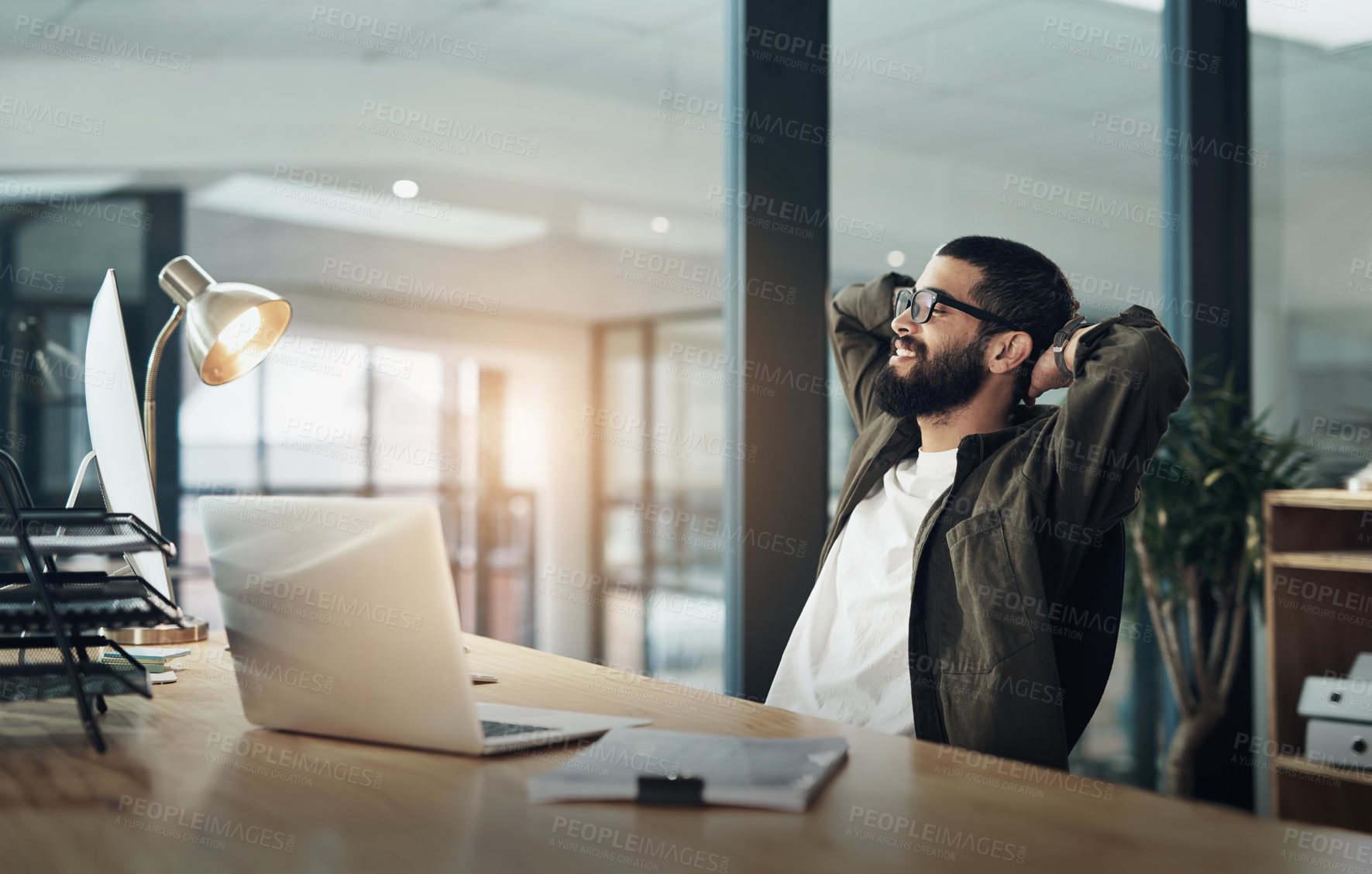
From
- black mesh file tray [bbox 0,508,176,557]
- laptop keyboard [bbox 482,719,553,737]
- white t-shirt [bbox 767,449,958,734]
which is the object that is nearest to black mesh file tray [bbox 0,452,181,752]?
black mesh file tray [bbox 0,508,176,557]

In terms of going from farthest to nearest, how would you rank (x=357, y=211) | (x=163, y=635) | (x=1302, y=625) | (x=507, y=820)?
(x=1302, y=625) → (x=357, y=211) → (x=163, y=635) → (x=507, y=820)

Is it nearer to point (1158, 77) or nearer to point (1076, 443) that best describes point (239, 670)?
point (1076, 443)

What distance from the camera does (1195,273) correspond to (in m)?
3.43

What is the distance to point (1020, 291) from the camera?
1.90m

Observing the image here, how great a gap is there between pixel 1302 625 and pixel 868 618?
5.67ft

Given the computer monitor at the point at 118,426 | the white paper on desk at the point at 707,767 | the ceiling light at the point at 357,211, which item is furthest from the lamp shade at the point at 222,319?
the white paper on desk at the point at 707,767

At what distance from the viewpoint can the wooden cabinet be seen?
9.23 feet

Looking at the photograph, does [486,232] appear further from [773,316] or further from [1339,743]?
[1339,743]

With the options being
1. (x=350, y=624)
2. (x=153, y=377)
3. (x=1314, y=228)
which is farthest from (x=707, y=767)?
(x=1314, y=228)

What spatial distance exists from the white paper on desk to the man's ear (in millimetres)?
1008

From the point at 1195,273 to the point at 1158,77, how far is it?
637 millimetres

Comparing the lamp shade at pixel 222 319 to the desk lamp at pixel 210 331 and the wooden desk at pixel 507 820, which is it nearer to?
the desk lamp at pixel 210 331

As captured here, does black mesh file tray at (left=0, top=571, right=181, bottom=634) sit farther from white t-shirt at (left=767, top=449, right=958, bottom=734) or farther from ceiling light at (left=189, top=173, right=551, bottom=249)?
ceiling light at (left=189, top=173, right=551, bottom=249)

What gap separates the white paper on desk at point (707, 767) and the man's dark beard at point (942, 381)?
3.09ft
